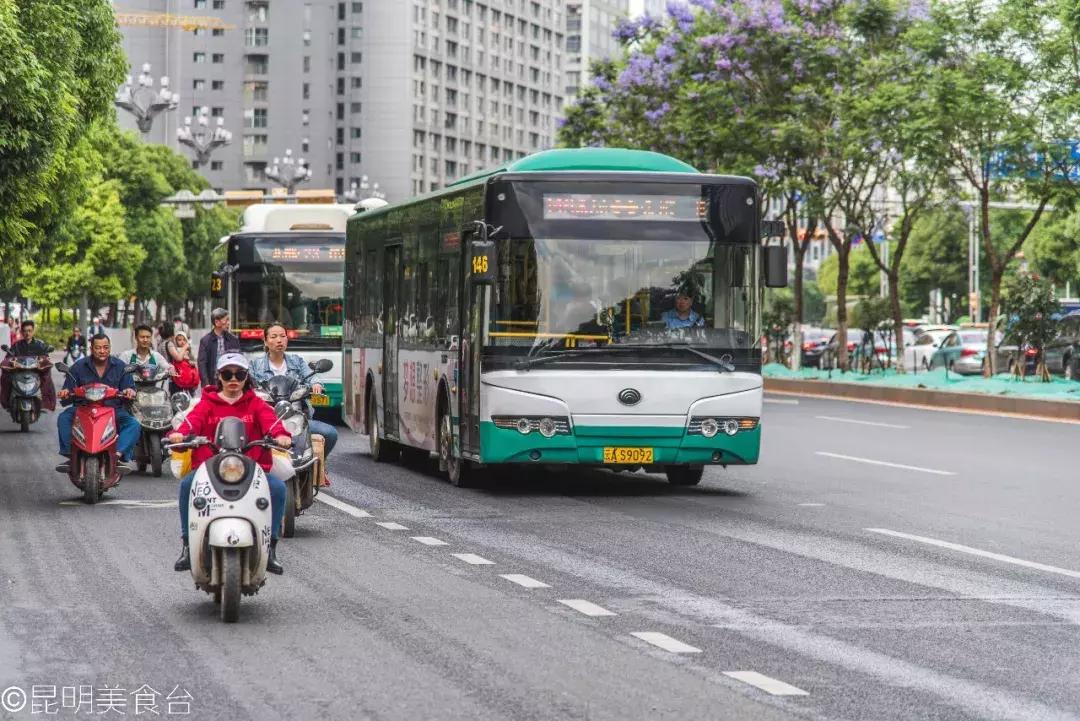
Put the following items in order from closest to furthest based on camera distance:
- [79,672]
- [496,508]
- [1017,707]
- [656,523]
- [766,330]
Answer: [1017,707]
[79,672]
[656,523]
[496,508]
[766,330]

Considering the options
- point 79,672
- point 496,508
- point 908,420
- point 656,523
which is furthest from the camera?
point 908,420

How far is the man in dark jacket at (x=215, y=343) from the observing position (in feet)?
77.6

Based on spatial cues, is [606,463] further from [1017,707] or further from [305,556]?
[1017,707]

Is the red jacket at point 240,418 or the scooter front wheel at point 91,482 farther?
the scooter front wheel at point 91,482

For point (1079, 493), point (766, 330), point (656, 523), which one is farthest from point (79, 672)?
point (766, 330)

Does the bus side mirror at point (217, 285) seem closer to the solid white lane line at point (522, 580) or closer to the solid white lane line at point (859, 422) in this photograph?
the solid white lane line at point (859, 422)

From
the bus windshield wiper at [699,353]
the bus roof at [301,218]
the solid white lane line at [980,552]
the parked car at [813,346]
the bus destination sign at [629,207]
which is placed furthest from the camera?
the parked car at [813,346]

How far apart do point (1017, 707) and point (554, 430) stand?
1008cm

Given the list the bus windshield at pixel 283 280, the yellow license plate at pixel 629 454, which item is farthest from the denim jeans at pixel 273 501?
the bus windshield at pixel 283 280

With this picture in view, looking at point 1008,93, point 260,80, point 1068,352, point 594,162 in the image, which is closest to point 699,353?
point 594,162

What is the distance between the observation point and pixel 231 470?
10.5 m

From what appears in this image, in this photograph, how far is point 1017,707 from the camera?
7.87 meters

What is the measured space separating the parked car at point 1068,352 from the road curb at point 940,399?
398cm

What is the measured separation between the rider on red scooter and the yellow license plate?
418cm
